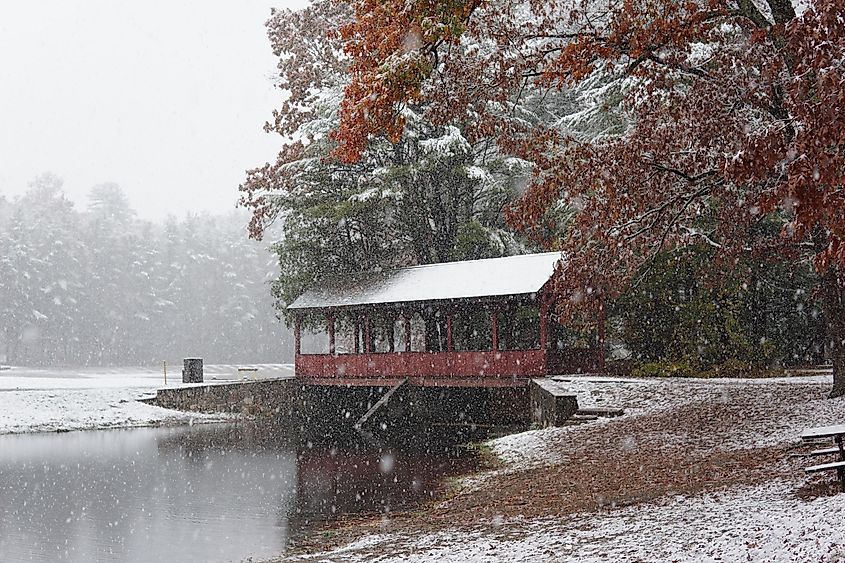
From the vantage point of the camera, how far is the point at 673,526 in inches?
309

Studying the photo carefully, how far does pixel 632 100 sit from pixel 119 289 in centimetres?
6079

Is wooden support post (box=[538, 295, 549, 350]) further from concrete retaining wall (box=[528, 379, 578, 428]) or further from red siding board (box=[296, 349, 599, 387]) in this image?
concrete retaining wall (box=[528, 379, 578, 428])

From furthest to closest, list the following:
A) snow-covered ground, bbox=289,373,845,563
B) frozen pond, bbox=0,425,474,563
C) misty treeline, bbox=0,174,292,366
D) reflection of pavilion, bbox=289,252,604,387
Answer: misty treeline, bbox=0,174,292,366, reflection of pavilion, bbox=289,252,604,387, frozen pond, bbox=0,425,474,563, snow-covered ground, bbox=289,373,845,563

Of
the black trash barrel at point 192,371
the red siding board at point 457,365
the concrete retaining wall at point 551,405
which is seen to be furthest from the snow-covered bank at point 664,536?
the black trash barrel at point 192,371

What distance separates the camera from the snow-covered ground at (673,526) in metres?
6.83

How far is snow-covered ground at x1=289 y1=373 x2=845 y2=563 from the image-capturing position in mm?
6828

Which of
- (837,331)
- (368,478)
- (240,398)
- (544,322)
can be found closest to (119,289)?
(240,398)

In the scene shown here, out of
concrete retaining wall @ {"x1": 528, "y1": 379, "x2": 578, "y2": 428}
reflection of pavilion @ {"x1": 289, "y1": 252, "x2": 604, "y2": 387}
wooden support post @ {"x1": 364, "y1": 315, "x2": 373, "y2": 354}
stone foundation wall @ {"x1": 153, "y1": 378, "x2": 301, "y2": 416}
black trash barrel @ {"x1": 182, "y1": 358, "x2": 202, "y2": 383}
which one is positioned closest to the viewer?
concrete retaining wall @ {"x1": 528, "y1": 379, "x2": 578, "y2": 428}

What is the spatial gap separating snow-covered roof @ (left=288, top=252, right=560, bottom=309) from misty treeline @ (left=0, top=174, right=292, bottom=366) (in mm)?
40340

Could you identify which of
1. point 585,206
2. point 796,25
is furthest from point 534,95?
point 796,25

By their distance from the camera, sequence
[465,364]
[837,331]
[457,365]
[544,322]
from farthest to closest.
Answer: [457,365] < [465,364] < [544,322] < [837,331]

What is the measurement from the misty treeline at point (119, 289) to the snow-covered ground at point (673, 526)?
56014mm

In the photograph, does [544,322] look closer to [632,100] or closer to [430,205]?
[632,100]

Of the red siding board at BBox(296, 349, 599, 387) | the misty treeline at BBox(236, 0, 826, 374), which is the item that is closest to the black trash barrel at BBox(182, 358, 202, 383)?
the misty treeline at BBox(236, 0, 826, 374)
